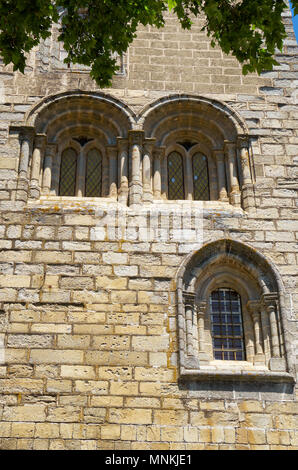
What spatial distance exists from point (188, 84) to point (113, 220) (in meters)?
3.15

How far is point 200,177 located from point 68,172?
91.2 inches

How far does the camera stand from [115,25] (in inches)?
299

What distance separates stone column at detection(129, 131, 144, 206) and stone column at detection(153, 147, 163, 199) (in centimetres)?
33

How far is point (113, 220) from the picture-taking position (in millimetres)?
9602

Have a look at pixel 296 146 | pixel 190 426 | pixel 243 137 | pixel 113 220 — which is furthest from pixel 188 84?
pixel 190 426

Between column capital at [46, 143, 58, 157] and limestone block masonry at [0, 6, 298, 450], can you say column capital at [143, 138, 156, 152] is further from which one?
column capital at [46, 143, 58, 157]

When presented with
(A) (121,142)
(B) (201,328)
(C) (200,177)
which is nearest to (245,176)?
(C) (200,177)

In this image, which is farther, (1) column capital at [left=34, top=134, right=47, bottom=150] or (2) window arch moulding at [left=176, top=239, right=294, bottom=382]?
(1) column capital at [left=34, top=134, right=47, bottom=150]

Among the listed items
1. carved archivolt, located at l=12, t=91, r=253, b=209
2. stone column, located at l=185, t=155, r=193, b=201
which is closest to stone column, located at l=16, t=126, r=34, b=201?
carved archivolt, located at l=12, t=91, r=253, b=209

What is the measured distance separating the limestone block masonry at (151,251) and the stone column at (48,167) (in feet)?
0.08

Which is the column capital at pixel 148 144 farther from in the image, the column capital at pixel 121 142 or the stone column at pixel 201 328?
the stone column at pixel 201 328

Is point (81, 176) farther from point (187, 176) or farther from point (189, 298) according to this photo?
point (189, 298)

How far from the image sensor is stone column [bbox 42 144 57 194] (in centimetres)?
1020

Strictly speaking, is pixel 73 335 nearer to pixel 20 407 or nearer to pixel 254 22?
pixel 20 407
